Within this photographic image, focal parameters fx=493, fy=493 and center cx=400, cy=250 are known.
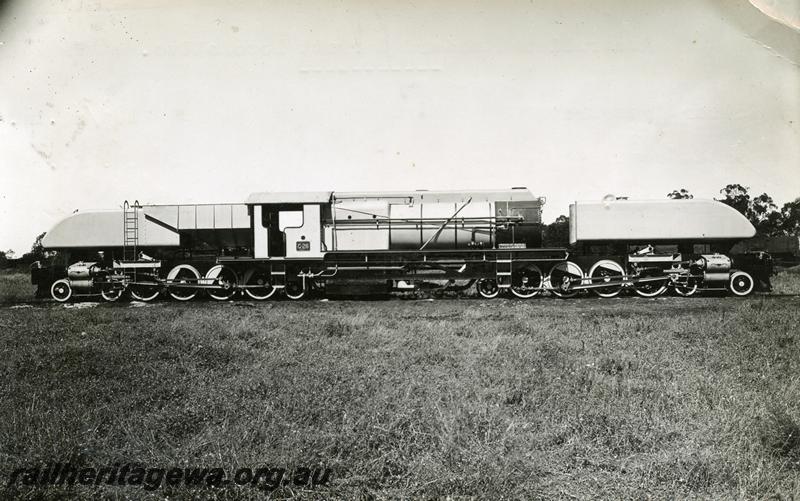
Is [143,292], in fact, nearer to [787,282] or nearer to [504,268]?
[504,268]

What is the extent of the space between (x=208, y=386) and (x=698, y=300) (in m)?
13.1

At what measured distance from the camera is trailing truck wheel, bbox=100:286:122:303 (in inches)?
621

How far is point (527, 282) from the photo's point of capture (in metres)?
15.1

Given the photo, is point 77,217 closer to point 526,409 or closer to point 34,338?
point 34,338

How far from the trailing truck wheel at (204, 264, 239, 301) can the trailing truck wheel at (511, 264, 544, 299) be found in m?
8.64

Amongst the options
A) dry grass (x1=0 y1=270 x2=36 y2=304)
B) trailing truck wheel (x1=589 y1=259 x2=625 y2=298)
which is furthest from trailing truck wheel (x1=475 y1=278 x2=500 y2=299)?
dry grass (x1=0 y1=270 x2=36 y2=304)

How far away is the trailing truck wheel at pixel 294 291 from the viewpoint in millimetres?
15539

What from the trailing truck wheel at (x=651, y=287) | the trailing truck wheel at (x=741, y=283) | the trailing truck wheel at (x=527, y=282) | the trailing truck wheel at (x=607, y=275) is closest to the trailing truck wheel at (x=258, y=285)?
the trailing truck wheel at (x=527, y=282)

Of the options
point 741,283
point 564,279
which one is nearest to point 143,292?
point 564,279

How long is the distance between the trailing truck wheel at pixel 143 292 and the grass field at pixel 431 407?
701 centimetres

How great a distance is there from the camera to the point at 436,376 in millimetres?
5895

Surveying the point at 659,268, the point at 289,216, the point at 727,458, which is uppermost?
the point at 289,216

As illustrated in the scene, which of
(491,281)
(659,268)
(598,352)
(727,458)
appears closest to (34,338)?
(598,352)

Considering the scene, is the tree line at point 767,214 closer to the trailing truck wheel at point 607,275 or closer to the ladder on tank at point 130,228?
the trailing truck wheel at point 607,275
